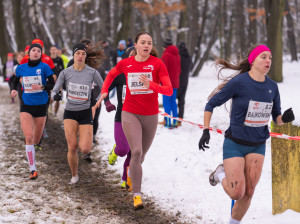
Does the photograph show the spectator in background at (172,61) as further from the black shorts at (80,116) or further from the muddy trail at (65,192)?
the black shorts at (80,116)

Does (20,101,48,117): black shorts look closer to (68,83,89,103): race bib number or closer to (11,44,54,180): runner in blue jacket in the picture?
(11,44,54,180): runner in blue jacket

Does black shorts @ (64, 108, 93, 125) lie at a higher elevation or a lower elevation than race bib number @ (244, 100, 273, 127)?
lower

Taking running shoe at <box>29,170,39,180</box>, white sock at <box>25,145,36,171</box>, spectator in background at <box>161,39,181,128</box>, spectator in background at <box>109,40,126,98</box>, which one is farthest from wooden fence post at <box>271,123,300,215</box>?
spectator in background at <box>109,40,126,98</box>

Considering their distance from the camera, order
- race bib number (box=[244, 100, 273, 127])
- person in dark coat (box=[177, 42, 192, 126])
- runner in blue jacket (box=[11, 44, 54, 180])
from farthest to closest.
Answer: person in dark coat (box=[177, 42, 192, 126]), runner in blue jacket (box=[11, 44, 54, 180]), race bib number (box=[244, 100, 273, 127])

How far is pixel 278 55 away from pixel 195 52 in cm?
717

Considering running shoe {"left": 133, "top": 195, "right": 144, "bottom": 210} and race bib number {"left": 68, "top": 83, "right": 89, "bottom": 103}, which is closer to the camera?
running shoe {"left": 133, "top": 195, "right": 144, "bottom": 210}

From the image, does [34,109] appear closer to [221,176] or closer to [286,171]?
[221,176]

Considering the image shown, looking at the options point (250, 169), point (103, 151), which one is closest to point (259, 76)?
point (250, 169)

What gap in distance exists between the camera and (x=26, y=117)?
6.71 metres

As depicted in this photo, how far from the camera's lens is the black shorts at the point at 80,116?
6.20 metres

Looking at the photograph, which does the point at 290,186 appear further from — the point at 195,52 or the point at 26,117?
the point at 195,52

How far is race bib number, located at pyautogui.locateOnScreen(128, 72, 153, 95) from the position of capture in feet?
16.8

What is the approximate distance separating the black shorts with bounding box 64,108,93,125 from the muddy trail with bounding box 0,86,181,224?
1128 millimetres

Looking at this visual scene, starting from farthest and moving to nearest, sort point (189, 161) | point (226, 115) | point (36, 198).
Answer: point (226, 115) < point (189, 161) < point (36, 198)
